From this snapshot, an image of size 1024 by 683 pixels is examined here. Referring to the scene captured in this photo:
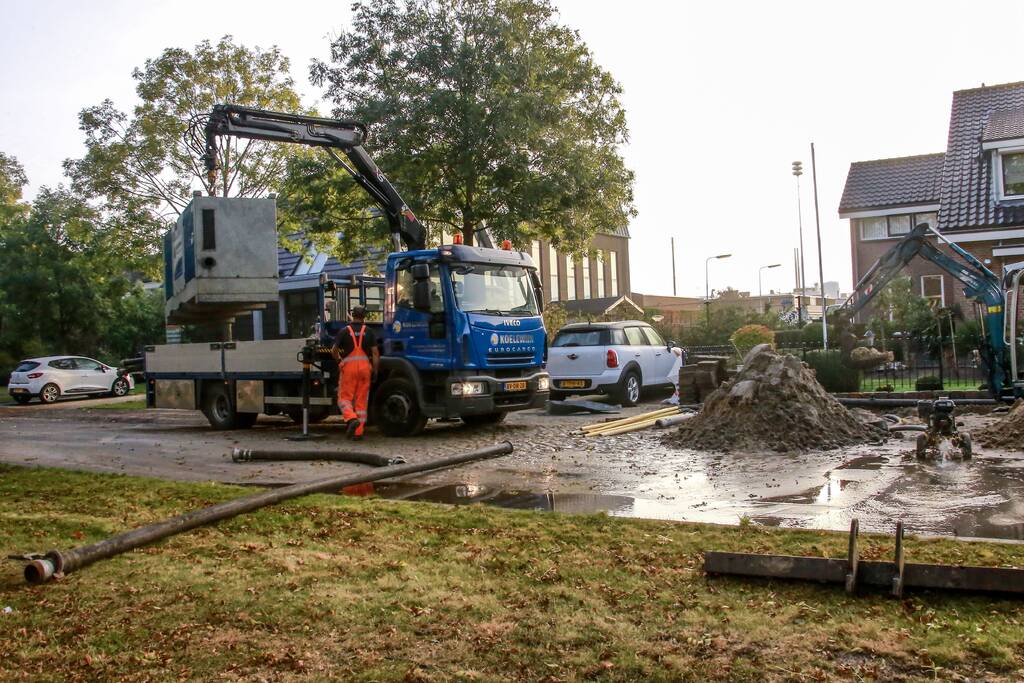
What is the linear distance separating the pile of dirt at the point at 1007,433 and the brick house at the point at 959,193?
46.2 feet

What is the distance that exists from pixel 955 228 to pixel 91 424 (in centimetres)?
2390

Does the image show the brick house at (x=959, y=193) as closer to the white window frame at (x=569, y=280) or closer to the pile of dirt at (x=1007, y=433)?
the pile of dirt at (x=1007, y=433)

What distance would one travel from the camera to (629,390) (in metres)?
18.8

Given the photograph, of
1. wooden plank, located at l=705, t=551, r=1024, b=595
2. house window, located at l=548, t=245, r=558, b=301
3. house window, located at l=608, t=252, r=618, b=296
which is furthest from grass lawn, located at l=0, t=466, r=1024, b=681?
house window, located at l=608, t=252, r=618, b=296

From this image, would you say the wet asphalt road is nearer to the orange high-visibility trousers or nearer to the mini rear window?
the orange high-visibility trousers

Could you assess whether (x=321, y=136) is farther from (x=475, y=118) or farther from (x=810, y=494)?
(x=810, y=494)

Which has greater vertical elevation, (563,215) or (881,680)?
(563,215)

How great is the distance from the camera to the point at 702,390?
17188 millimetres

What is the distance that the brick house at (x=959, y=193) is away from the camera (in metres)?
27.5

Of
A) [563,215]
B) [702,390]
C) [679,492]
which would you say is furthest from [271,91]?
[679,492]

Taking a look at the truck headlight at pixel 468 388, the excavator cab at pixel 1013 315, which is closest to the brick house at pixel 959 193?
the excavator cab at pixel 1013 315

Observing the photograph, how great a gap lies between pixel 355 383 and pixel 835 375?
1032 cm

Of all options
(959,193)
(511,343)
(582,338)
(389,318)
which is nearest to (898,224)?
(959,193)

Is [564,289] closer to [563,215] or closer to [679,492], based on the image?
[563,215]
